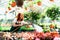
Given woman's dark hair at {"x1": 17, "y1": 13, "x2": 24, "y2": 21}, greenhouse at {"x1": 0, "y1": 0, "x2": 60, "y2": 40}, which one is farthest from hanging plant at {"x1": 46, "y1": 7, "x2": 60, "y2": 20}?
woman's dark hair at {"x1": 17, "y1": 13, "x2": 24, "y2": 21}

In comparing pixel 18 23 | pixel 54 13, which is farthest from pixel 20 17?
pixel 54 13

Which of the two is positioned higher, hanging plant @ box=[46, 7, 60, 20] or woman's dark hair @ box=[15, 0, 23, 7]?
woman's dark hair @ box=[15, 0, 23, 7]

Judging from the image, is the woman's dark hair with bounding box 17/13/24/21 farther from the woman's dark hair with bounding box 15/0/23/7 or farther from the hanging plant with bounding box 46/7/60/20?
the hanging plant with bounding box 46/7/60/20

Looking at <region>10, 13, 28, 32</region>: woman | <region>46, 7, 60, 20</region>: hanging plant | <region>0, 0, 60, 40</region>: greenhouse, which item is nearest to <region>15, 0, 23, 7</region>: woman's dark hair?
<region>0, 0, 60, 40</region>: greenhouse

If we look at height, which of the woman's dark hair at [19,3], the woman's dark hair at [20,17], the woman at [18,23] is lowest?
the woman at [18,23]

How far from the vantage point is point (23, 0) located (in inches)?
63.1

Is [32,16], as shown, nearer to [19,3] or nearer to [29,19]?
[29,19]

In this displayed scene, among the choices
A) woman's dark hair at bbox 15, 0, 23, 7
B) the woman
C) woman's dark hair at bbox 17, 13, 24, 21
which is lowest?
the woman

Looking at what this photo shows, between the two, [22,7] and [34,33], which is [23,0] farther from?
[34,33]

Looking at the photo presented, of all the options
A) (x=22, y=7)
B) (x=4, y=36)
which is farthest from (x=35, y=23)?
(x=4, y=36)

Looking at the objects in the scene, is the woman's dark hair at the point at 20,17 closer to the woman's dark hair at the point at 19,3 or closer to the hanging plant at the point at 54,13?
the woman's dark hair at the point at 19,3

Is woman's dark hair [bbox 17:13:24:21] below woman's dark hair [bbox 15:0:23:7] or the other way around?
below

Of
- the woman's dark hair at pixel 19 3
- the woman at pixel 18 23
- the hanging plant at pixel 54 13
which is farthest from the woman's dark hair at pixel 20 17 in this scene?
the hanging plant at pixel 54 13

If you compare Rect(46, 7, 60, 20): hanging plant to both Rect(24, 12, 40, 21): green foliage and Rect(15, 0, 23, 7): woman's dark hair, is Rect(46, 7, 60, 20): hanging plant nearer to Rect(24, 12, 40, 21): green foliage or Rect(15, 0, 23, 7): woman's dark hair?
Rect(24, 12, 40, 21): green foliage
